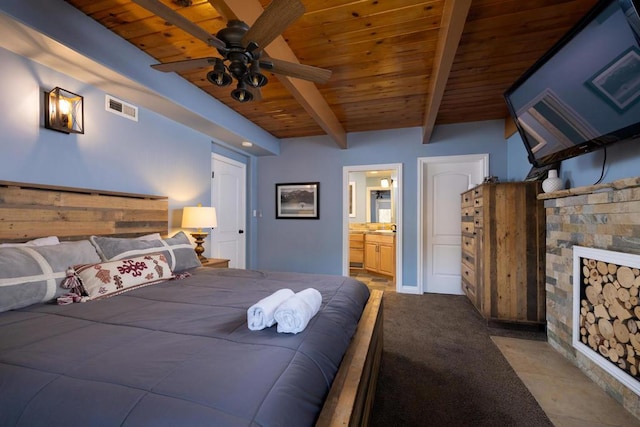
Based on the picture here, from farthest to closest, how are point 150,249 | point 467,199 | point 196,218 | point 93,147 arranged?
point 467,199 < point 196,218 < point 93,147 < point 150,249

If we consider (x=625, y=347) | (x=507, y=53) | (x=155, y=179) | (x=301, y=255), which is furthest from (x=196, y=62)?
(x=301, y=255)

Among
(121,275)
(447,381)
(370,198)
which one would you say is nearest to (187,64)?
(121,275)

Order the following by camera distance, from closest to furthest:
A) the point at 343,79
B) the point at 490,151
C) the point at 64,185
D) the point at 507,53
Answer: the point at 64,185, the point at 507,53, the point at 343,79, the point at 490,151

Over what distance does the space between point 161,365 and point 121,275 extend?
1106 millimetres

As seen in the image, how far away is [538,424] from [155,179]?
3.40 meters

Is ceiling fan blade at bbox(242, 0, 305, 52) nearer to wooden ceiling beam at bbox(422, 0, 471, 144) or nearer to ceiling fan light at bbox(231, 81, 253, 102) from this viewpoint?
ceiling fan light at bbox(231, 81, 253, 102)

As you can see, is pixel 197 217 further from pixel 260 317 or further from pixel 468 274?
pixel 468 274

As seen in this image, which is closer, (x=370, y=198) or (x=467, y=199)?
(x=467, y=199)

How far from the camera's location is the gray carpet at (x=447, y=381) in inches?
59.9

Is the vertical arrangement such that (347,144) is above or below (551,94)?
above

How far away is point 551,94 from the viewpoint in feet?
6.19

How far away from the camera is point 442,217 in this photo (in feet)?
13.1

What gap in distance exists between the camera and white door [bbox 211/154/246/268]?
3818mm

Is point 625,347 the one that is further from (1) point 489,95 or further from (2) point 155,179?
(2) point 155,179
